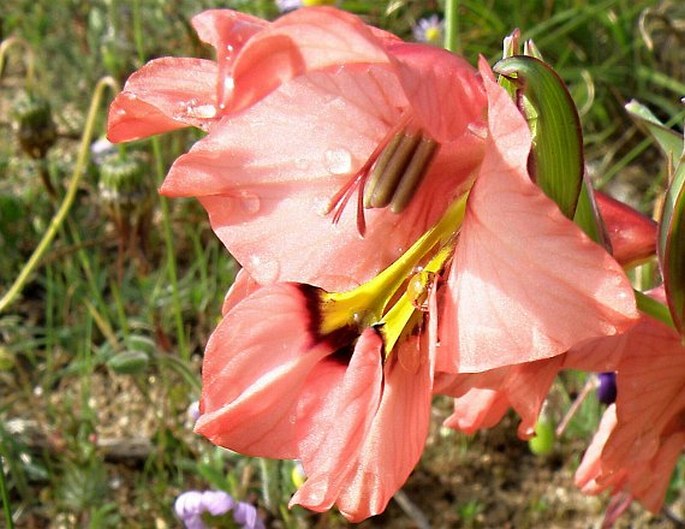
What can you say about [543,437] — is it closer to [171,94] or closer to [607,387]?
[607,387]

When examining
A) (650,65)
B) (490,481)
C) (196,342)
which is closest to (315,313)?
(490,481)

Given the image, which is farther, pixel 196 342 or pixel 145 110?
pixel 196 342

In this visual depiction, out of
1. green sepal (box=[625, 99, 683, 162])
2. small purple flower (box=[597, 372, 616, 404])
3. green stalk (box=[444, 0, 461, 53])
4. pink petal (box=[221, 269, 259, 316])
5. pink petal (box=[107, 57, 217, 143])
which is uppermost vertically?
pink petal (box=[107, 57, 217, 143])

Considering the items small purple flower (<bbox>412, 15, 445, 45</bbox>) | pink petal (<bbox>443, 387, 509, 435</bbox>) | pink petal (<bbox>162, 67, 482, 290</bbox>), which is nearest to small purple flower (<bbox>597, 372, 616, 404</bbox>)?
pink petal (<bbox>443, 387, 509, 435</bbox>)

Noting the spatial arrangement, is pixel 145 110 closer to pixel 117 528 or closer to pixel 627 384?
pixel 627 384

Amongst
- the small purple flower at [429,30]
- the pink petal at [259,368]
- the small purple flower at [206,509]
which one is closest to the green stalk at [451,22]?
the pink petal at [259,368]

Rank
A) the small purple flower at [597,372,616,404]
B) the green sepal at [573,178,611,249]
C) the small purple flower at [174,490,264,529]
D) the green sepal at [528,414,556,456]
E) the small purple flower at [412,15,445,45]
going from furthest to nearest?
the small purple flower at [412,15,445,45] < the green sepal at [528,414,556,456] < the small purple flower at [174,490,264,529] < the small purple flower at [597,372,616,404] < the green sepal at [573,178,611,249]

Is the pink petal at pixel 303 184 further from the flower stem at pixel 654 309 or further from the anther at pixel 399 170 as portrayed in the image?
the flower stem at pixel 654 309

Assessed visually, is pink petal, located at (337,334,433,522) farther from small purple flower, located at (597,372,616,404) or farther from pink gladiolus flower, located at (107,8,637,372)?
small purple flower, located at (597,372,616,404)
